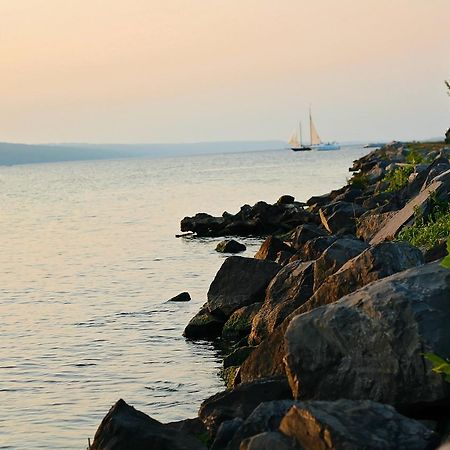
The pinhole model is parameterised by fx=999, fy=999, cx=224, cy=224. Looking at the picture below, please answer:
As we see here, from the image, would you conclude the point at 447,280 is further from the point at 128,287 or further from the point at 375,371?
the point at 128,287

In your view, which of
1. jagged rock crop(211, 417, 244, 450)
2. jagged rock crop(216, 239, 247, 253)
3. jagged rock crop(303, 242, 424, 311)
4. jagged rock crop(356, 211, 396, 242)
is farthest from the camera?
jagged rock crop(216, 239, 247, 253)

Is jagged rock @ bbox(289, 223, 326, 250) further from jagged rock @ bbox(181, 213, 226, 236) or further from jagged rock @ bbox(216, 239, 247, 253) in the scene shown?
jagged rock @ bbox(181, 213, 226, 236)

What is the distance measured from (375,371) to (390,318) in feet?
1.65

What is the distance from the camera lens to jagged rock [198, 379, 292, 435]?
1039 centimetres

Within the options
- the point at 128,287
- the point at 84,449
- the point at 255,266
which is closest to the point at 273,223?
the point at 128,287

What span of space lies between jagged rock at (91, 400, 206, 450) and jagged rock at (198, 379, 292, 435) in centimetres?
115

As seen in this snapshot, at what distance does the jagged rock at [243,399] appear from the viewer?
10391 millimetres

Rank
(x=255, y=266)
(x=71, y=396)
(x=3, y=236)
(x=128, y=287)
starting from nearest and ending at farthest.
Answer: (x=71, y=396)
(x=255, y=266)
(x=128, y=287)
(x=3, y=236)

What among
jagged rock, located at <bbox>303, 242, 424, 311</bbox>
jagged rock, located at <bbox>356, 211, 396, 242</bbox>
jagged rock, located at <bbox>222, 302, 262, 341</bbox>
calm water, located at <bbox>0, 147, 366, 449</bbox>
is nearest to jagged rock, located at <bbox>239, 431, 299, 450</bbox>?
jagged rock, located at <bbox>303, 242, 424, 311</bbox>

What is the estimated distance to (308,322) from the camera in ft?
31.2

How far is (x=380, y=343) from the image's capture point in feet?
29.8

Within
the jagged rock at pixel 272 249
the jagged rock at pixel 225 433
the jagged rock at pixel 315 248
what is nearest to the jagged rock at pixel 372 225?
the jagged rock at pixel 272 249

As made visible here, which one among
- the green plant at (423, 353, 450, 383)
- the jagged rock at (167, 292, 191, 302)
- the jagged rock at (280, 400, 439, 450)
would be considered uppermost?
the green plant at (423, 353, 450, 383)

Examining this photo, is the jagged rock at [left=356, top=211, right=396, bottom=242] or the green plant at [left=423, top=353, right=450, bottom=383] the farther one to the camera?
the jagged rock at [left=356, top=211, right=396, bottom=242]
